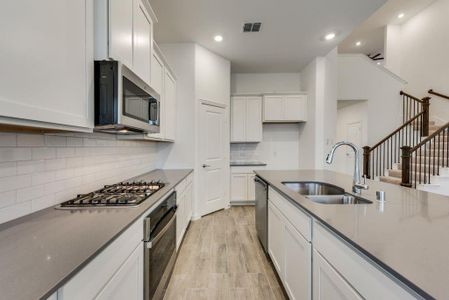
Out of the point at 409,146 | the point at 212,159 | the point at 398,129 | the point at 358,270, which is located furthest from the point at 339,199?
the point at 398,129

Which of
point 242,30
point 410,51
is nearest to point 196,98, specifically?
point 242,30

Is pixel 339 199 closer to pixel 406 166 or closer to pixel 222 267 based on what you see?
pixel 222 267

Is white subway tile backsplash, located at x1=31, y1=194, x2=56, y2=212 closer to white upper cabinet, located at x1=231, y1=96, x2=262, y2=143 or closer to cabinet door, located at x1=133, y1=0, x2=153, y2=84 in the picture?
cabinet door, located at x1=133, y1=0, x2=153, y2=84

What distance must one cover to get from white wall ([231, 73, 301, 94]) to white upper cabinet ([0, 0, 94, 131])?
14.4 ft

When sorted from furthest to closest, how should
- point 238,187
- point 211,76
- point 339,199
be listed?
point 238,187, point 211,76, point 339,199

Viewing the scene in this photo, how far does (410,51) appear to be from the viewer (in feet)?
20.2

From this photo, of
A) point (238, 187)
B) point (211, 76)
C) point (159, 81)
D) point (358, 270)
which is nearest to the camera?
point (358, 270)

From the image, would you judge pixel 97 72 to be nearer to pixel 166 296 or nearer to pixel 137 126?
pixel 137 126

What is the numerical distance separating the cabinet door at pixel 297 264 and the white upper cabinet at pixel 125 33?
1.65 meters

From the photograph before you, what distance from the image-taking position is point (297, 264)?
1.59 m

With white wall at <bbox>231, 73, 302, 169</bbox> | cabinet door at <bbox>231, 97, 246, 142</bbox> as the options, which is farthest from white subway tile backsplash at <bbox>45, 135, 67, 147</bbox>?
white wall at <bbox>231, 73, 302, 169</bbox>

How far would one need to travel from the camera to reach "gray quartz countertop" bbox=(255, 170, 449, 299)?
662mm

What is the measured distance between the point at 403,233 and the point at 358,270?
0.26 m

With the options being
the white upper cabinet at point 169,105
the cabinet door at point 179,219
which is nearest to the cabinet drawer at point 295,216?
the cabinet door at point 179,219
